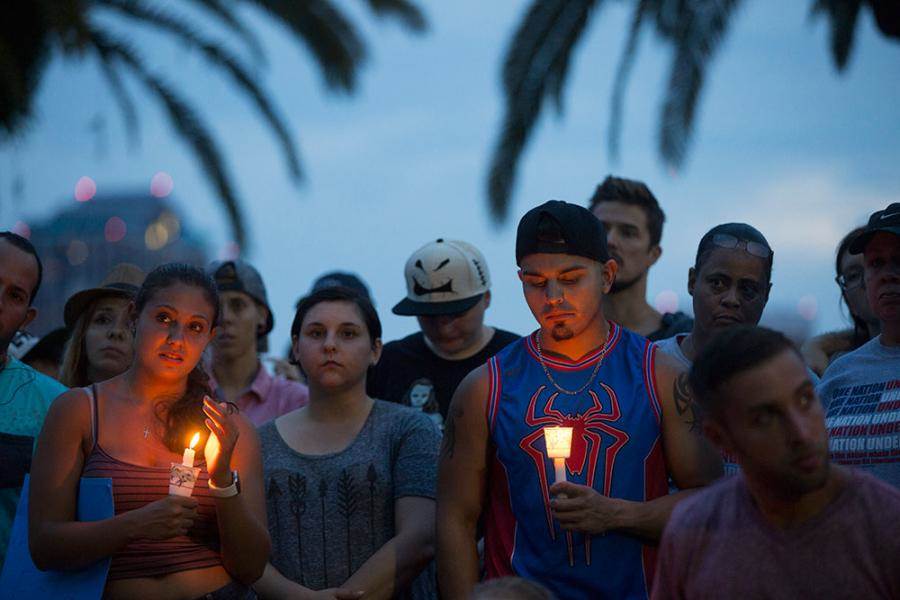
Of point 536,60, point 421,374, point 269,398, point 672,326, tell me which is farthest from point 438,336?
point 536,60

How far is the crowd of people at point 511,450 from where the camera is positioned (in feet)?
9.62

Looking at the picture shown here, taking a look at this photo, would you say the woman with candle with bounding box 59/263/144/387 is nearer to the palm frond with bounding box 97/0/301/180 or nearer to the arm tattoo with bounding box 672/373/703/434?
the arm tattoo with bounding box 672/373/703/434

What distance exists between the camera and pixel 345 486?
16.3 feet

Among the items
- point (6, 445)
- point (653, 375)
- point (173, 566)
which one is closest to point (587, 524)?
point (653, 375)

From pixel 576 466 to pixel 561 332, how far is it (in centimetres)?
52

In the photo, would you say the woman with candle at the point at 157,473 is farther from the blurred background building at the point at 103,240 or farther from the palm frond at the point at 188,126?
the blurred background building at the point at 103,240

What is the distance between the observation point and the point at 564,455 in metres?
3.57

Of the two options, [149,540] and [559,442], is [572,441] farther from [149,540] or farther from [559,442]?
[149,540]

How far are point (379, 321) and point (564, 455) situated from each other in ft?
6.97

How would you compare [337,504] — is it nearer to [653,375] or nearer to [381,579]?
[381,579]

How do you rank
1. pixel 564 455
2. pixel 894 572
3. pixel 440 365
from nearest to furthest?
pixel 894 572 → pixel 564 455 → pixel 440 365

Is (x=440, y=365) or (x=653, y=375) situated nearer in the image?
(x=653, y=375)

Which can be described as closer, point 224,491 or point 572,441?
point 224,491

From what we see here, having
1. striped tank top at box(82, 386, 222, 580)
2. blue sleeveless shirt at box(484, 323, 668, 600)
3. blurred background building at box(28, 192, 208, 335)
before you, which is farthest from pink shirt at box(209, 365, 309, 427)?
blurred background building at box(28, 192, 208, 335)
